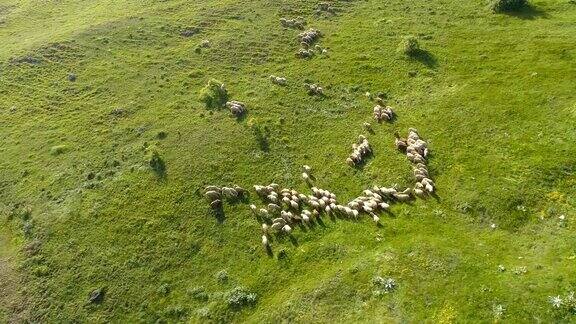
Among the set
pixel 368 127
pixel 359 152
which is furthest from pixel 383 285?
pixel 368 127

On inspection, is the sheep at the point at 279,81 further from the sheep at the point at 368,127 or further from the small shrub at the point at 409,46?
the small shrub at the point at 409,46

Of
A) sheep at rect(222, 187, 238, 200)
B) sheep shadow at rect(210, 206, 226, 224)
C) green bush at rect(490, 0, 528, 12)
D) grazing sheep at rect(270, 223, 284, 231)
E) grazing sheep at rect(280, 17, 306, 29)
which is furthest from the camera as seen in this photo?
grazing sheep at rect(280, 17, 306, 29)

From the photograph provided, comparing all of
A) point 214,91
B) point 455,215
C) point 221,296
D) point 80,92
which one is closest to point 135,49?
point 80,92

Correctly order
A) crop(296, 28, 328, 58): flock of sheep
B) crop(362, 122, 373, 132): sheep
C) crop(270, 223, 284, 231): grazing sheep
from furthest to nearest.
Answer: crop(296, 28, 328, 58): flock of sheep
crop(362, 122, 373, 132): sheep
crop(270, 223, 284, 231): grazing sheep

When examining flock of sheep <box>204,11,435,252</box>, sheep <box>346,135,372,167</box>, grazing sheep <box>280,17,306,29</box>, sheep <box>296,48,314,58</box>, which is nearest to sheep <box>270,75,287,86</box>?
sheep <box>296,48,314,58</box>

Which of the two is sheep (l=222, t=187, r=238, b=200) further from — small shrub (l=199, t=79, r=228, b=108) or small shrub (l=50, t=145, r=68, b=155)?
small shrub (l=50, t=145, r=68, b=155)

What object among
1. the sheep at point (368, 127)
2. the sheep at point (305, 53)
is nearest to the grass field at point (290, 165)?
the sheep at point (368, 127)

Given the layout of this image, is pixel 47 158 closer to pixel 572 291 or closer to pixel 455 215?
pixel 455 215
